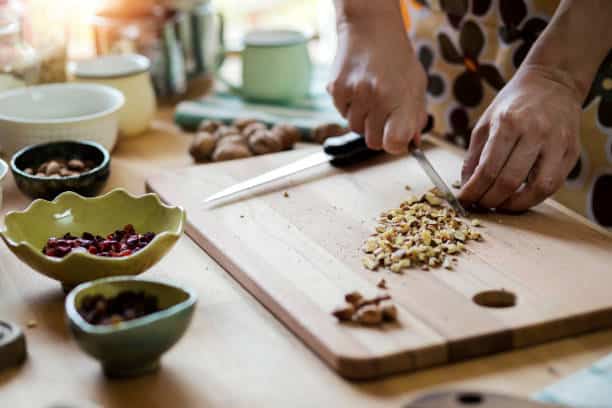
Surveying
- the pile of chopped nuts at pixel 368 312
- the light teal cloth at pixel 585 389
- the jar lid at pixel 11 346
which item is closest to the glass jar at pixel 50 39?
the jar lid at pixel 11 346

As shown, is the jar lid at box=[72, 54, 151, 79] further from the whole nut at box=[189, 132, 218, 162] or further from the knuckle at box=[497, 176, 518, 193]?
the knuckle at box=[497, 176, 518, 193]

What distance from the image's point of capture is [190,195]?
133 centimetres

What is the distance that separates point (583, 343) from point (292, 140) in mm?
718

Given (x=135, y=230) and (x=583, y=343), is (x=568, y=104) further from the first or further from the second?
(x=135, y=230)

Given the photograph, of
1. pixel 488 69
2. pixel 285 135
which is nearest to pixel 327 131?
pixel 285 135

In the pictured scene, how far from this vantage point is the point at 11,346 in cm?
91

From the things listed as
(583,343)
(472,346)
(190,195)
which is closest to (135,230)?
(190,195)

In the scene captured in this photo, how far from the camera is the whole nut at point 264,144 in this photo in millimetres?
1517

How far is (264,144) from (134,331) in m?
0.71

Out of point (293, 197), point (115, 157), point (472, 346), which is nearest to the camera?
point (472, 346)

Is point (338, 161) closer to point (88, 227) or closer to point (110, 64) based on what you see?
point (88, 227)

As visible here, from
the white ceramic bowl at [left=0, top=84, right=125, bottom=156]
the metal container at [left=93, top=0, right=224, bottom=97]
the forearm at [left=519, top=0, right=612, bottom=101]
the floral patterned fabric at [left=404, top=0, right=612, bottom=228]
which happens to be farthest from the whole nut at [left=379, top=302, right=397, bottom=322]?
the metal container at [left=93, top=0, right=224, bottom=97]

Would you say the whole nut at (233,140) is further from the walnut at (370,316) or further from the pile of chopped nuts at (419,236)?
the walnut at (370,316)

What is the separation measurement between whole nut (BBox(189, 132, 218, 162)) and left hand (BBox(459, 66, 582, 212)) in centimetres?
Answer: 47
